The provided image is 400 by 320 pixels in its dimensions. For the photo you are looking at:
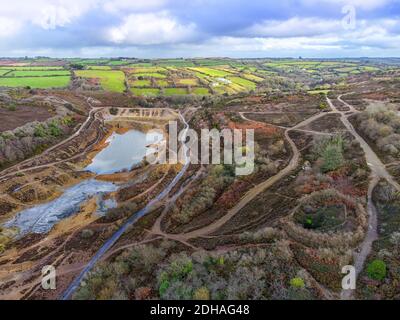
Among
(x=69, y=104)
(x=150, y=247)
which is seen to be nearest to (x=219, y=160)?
(x=150, y=247)

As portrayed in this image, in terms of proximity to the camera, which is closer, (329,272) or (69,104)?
(329,272)

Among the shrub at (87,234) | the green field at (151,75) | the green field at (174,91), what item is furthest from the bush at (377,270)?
the green field at (151,75)

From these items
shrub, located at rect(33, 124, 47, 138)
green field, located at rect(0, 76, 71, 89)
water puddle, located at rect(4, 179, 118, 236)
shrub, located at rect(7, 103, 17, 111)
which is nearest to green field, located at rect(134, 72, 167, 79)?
green field, located at rect(0, 76, 71, 89)

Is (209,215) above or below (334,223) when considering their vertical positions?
below

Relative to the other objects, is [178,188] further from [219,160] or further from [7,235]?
[7,235]

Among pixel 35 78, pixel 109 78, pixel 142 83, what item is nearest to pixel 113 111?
pixel 142 83

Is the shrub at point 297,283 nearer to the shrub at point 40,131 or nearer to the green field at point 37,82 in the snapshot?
the shrub at point 40,131

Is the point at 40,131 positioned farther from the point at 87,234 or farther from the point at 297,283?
the point at 297,283
